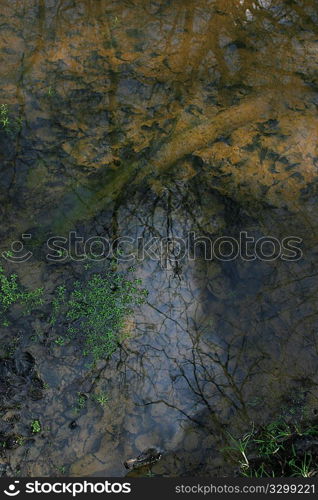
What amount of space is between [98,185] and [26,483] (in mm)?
1657

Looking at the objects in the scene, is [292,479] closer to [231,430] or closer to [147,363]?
[231,430]

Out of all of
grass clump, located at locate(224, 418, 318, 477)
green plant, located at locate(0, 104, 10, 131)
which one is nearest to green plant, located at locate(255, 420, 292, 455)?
grass clump, located at locate(224, 418, 318, 477)

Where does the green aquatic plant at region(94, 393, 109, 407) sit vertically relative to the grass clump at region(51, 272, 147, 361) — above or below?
below

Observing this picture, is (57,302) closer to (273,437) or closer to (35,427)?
(35,427)

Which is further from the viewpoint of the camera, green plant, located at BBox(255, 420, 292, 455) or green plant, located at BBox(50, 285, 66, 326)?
green plant, located at BBox(50, 285, 66, 326)

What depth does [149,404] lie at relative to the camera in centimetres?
259

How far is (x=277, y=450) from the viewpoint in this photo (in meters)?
2.54

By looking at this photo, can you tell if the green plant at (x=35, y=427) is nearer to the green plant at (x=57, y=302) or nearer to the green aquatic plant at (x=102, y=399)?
the green aquatic plant at (x=102, y=399)

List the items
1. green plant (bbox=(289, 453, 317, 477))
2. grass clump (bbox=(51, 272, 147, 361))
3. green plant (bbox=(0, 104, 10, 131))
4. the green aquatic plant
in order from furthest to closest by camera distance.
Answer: green plant (bbox=(0, 104, 10, 131))
grass clump (bbox=(51, 272, 147, 361))
the green aquatic plant
green plant (bbox=(289, 453, 317, 477))

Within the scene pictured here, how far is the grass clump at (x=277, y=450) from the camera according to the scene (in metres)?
2.52

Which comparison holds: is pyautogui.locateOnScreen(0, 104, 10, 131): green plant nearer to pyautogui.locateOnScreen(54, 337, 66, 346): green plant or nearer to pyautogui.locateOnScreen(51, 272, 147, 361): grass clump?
pyautogui.locateOnScreen(51, 272, 147, 361): grass clump

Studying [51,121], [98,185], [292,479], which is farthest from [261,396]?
[51,121]

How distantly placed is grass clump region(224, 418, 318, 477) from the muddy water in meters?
0.07

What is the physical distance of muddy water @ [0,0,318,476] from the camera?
8.38 ft
